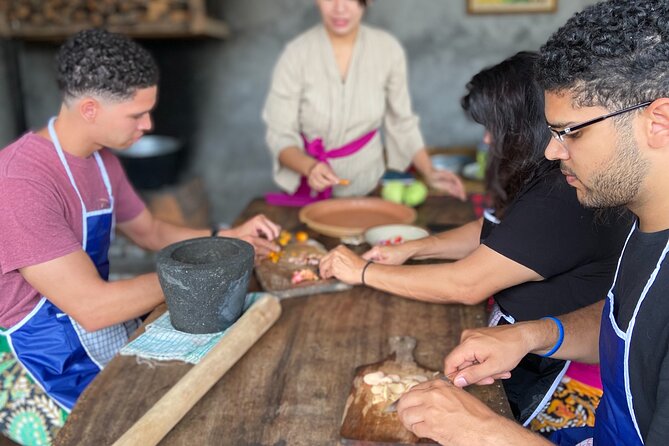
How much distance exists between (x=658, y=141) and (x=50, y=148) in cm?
177

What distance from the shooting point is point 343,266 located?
204 centimetres

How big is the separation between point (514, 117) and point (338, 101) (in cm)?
151

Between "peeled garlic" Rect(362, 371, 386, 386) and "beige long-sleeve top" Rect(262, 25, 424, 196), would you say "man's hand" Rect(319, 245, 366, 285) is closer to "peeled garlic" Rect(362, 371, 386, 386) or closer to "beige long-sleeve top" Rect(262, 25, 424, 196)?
"peeled garlic" Rect(362, 371, 386, 386)

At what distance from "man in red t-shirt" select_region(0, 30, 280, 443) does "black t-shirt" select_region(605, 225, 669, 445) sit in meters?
1.35

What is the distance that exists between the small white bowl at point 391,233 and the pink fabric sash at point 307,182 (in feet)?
2.14

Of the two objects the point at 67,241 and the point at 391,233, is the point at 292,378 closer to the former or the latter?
the point at 67,241

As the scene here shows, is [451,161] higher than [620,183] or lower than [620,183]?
lower

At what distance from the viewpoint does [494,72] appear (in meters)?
1.94

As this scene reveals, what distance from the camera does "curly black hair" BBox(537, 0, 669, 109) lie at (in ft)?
3.69

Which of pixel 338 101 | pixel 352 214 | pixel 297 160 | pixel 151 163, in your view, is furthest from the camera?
pixel 151 163

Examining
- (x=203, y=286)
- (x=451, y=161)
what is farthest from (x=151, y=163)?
(x=203, y=286)

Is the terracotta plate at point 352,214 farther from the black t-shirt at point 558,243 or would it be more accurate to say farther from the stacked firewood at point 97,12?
the stacked firewood at point 97,12

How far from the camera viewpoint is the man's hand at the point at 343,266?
202 cm

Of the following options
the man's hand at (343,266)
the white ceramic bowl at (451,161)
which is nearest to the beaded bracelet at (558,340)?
the man's hand at (343,266)
